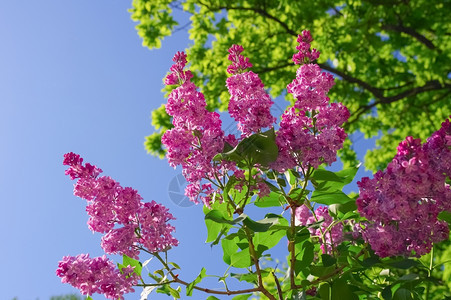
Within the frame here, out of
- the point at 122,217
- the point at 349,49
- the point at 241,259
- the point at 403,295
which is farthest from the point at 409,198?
the point at 349,49

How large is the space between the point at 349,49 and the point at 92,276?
7.89 m

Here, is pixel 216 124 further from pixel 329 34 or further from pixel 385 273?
pixel 329 34

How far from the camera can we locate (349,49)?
8.75 meters

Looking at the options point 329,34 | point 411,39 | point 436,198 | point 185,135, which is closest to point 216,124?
point 185,135

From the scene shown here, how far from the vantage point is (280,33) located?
1051 centimetres

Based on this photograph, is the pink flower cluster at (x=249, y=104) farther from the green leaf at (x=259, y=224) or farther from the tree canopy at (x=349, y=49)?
the tree canopy at (x=349, y=49)

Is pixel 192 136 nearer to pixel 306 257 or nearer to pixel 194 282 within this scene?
pixel 194 282

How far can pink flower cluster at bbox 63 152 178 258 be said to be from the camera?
1.67m

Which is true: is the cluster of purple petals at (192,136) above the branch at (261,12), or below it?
below

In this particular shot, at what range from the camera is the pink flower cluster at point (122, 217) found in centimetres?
167

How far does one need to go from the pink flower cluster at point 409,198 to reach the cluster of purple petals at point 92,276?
856 mm

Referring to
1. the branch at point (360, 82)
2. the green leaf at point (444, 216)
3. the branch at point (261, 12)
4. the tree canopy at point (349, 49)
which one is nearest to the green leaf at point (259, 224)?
the green leaf at point (444, 216)

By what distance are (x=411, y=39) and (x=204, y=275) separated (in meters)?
10.6

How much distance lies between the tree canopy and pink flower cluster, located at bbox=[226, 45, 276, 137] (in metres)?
7.10
